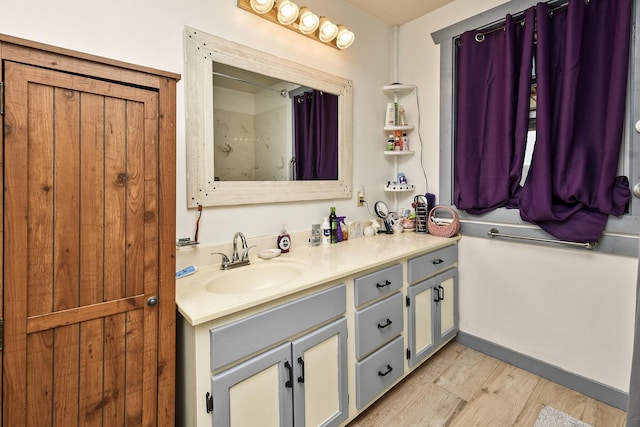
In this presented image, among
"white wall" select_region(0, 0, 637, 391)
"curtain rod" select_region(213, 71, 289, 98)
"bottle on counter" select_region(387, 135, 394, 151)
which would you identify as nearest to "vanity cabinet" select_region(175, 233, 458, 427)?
"white wall" select_region(0, 0, 637, 391)

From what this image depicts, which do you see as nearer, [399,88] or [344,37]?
[344,37]

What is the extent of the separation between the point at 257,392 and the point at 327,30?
77.4 inches

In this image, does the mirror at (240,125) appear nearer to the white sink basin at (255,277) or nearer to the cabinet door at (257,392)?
the white sink basin at (255,277)

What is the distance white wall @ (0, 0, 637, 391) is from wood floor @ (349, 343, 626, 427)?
0.57ft

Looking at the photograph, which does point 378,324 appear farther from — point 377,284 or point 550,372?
point 550,372

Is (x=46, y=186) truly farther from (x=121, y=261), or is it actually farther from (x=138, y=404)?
(x=138, y=404)

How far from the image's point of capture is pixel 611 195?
5.22 ft

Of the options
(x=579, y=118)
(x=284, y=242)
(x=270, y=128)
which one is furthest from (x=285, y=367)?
(x=579, y=118)

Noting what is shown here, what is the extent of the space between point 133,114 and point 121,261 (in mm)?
433

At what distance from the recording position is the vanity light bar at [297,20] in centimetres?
164

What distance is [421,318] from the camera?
189cm

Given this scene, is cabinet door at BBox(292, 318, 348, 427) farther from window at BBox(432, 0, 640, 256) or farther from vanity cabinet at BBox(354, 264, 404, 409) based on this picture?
window at BBox(432, 0, 640, 256)

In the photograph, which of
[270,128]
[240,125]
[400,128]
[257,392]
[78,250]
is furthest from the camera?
[400,128]

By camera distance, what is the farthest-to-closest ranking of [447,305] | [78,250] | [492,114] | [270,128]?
[447,305], [492,114], [270,128], [78,250]
